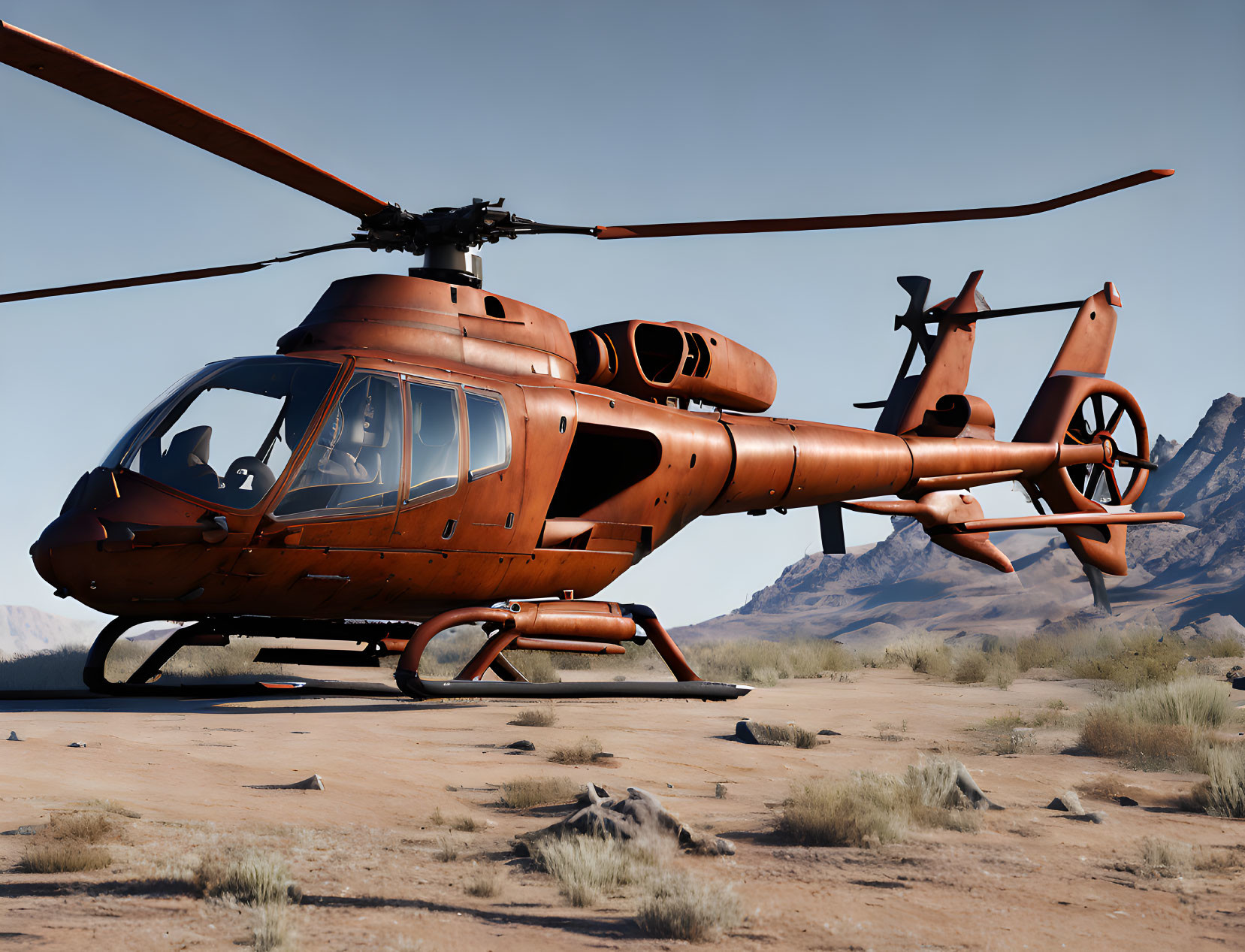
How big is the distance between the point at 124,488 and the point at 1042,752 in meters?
8.74

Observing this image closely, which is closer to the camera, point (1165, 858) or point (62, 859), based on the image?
point (62, 859)

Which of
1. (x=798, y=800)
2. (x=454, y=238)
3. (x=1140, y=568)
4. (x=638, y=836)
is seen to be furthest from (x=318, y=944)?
(x=1140, y=568)

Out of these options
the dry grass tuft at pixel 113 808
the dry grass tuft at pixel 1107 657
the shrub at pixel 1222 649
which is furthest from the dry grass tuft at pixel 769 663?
the dry grass tuft at pixel 113 808

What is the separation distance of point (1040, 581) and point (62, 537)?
9835 centimetres

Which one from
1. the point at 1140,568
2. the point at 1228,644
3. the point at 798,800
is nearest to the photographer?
the point at 798,800

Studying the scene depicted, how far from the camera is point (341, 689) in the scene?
11.7 meters

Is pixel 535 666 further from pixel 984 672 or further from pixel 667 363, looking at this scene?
pixel 984 672

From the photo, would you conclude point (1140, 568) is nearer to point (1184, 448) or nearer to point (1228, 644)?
point (1184, 448)

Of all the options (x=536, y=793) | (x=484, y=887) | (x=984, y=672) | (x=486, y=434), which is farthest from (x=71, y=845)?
(x=984, y=672)

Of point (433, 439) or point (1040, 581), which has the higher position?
point (433, 439)

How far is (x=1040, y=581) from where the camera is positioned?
9456 centimetres

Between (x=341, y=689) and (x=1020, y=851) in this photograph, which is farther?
(x=341, y=689)

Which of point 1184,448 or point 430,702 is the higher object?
point 1184,448

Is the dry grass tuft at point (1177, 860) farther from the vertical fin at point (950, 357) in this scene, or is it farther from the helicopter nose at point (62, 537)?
the vertical fin at point (950, 357)
